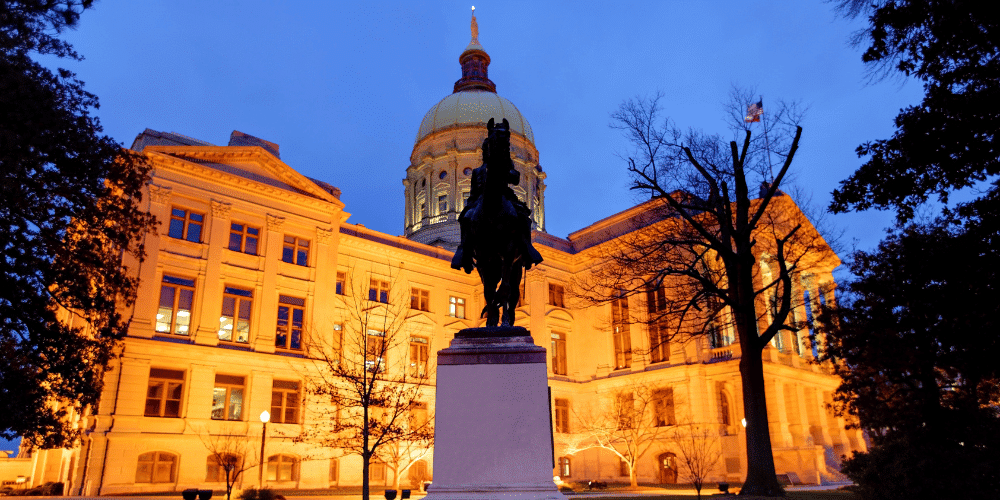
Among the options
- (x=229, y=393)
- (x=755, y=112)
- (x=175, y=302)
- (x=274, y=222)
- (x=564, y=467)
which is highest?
(x=755, y=112)

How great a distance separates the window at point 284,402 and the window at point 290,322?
2108mm

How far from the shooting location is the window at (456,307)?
4640cm

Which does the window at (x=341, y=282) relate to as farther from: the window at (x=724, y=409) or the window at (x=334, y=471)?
the window at (x=724, y=409)

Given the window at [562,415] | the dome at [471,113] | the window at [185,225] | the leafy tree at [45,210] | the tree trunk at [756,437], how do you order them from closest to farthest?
the leafy tree at [45,210]
the tree trunk at [756,437]
the window at [185,225]
the window at [562,415]
the dome at [471,113]

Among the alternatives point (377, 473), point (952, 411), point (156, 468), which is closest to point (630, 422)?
point (377, 473)

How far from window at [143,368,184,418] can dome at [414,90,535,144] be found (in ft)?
127

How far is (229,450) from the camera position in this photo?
29328 millimetres

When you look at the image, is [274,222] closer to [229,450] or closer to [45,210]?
[229,450]

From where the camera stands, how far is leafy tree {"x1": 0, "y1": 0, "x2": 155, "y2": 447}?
50.3ft

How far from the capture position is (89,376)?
64.9ft

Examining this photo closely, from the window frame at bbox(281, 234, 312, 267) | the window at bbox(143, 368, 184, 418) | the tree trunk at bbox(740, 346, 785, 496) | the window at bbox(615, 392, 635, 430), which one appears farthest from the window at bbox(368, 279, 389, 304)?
the tree trunk at bbox(740, 346, 785, 496)

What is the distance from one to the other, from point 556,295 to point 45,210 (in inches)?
1410

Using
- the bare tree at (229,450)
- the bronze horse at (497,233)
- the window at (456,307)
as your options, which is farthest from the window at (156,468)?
the bronze horse at (497,233)

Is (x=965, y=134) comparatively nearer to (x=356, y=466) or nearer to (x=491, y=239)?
(x=491, y=239)
